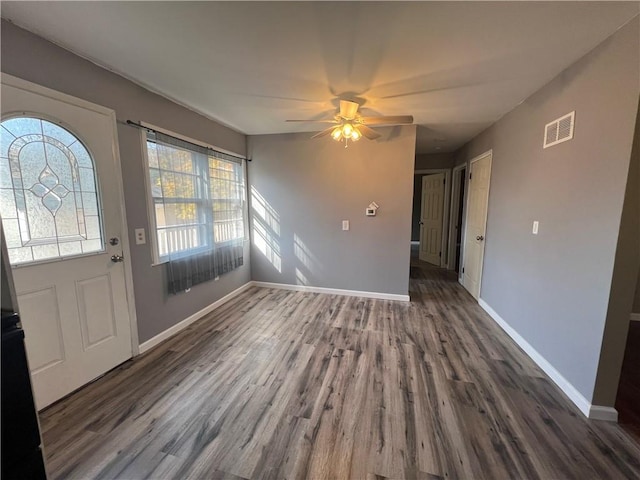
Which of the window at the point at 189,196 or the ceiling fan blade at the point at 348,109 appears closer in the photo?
the ceiling fan blade at the point at 348,109

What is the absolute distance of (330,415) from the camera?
1.79m

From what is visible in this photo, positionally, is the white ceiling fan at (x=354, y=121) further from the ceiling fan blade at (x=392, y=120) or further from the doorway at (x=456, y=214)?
the doorway at (x=456, y=214)

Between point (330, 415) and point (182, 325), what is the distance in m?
2.03

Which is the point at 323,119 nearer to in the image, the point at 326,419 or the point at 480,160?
the point at 480,160

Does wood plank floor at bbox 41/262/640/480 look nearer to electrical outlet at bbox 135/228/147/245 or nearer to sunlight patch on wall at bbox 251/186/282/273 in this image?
electrical outlet at bbox 135/228/147/245

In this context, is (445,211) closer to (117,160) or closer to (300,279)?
(300,279)

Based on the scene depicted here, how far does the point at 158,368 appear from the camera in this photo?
229 centimetres

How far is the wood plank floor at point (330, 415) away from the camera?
1.45 meters

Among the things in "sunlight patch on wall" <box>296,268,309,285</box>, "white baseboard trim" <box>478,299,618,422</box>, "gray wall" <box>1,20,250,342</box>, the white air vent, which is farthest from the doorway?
"gray wall" <box>1,20,250,342</box>

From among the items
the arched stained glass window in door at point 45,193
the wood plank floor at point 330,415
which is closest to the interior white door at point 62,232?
the arched stained glass window in door at point 45,193

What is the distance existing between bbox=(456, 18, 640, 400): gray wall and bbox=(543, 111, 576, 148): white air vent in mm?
52

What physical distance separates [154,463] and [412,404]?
163cm

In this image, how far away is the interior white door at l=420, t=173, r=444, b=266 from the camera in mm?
5703

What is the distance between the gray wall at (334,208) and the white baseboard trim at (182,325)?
0.83 m
